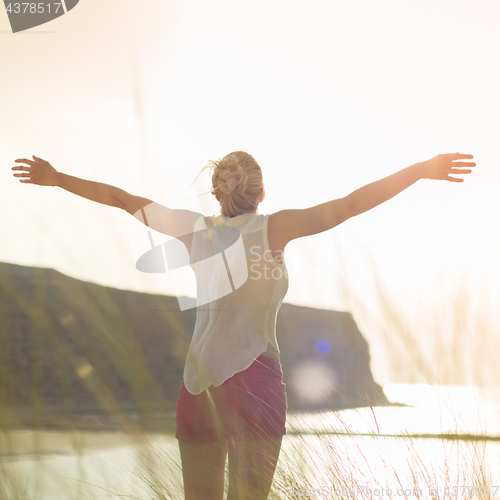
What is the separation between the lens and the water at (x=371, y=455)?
43.4 inches

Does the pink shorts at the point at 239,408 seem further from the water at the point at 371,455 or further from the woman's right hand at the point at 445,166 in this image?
the woman's right hand at the point at 445,166

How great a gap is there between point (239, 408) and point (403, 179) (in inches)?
33.0

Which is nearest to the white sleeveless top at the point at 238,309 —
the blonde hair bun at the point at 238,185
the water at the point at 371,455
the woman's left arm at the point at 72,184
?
the blonde hair bun at the point at 238,185

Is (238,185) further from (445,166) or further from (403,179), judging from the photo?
(445,166)

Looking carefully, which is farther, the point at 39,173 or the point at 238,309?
the point at 39,173

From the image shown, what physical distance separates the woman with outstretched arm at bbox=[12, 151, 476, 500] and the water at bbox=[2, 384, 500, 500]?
81 mm

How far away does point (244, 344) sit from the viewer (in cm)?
136

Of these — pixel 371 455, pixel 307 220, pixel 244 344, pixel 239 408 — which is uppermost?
pixel 307 220

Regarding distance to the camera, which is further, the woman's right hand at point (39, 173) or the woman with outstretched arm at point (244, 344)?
the woman's right hand at point (39, 173)

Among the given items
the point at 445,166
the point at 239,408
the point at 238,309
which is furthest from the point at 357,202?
the point at 239,408

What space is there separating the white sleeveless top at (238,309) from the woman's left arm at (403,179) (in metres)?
0.29

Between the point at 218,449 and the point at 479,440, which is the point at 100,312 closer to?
the point at 218,449

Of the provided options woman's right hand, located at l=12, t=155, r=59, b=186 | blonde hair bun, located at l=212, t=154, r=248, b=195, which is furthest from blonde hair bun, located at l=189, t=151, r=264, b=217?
woman's right hand, located at l=12, t=155, r=59, b=186

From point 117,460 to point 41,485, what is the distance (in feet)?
0.69
